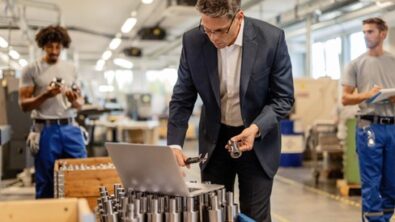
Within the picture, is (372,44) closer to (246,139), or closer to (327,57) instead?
(246,139)

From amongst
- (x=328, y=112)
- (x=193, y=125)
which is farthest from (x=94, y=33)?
(x=328, y=112)

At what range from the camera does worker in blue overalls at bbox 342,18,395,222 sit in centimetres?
311

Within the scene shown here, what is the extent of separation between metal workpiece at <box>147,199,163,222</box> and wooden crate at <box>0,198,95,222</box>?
0.76ft

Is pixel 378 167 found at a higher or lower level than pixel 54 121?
lower

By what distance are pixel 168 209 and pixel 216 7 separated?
613 mm

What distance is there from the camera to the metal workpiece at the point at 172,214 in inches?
50.9

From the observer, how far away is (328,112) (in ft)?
24.7

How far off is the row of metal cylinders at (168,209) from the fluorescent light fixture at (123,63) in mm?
15376

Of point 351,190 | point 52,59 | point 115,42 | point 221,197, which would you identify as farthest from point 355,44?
point 221,197

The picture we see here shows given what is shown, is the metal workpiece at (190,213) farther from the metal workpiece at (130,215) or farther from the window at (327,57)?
the window at (327,57)

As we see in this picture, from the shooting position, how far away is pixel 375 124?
313 cm

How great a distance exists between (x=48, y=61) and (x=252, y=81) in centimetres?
193

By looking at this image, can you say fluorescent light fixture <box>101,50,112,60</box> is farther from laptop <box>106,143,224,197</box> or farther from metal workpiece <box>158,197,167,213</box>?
metal workpiece <box>158,197,167,213</box>

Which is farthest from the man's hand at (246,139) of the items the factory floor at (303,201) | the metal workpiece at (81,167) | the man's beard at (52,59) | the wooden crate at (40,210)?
the factory floor at (303,201)
